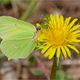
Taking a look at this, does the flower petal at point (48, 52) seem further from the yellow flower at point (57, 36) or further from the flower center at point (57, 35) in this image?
the flower center at point (57, 35)

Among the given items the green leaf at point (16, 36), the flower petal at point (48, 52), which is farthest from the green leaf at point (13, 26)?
the flower petal at point (48, 52)

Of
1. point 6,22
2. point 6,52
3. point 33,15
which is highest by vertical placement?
point 6,22

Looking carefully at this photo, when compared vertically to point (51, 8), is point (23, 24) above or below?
above

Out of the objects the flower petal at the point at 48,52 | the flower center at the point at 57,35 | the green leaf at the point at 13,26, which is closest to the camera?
the flower petal at the point at 48,52

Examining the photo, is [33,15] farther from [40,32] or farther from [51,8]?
[40,32]

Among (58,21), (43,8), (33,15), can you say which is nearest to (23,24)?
(58,21)

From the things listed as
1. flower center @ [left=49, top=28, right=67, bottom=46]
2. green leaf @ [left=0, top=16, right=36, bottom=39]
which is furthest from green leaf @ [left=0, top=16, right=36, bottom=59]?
flower center @ [left=49, top=28, right=67, bottom=46]

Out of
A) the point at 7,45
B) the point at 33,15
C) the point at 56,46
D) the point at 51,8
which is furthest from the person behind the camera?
the point at 51,8

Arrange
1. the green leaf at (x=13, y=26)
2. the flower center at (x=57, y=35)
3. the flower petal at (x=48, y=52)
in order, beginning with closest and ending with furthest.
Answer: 1. the flower petal at (x=48, y=52)
2. the flower center at (x=57, y=35)
3. the green leaf at (x=13, y=26)
